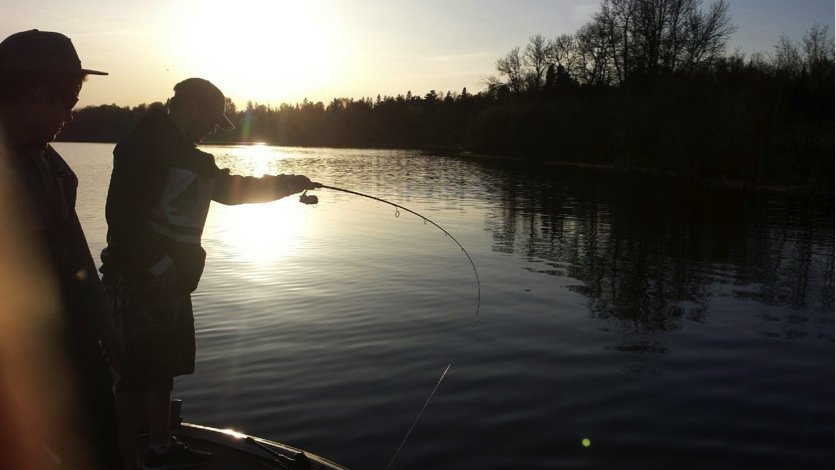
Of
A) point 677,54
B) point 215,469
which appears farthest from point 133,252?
point 677,54

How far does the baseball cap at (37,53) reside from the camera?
2.47m

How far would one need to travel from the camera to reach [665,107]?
5241 cm

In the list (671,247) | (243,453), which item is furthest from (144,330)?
(671,247)

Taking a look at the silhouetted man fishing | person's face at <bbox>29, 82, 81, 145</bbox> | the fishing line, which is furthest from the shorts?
the fishing line

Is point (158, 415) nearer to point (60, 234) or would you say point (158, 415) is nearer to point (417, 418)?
point (60, 234)

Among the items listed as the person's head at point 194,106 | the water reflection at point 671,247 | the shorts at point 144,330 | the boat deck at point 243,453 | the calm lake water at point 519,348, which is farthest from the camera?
the water reflection at point 671,247

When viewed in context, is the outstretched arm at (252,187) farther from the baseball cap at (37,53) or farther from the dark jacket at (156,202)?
the baseball cap at (37,53)

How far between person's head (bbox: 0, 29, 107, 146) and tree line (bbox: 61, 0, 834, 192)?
198 cm

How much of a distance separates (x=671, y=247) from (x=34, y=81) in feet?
61.9

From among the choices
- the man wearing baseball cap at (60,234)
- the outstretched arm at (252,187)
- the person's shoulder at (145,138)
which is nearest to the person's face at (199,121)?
the person's shoulder at (145,138)

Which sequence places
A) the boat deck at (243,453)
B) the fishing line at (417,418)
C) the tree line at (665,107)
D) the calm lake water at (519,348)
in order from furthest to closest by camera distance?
the tree line at (665,107), the calm lake water at (519,348), the fishing line at (417,418), the boat deck at (243,453)

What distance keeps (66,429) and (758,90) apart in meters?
48.3

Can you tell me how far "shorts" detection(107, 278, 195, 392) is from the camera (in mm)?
4195

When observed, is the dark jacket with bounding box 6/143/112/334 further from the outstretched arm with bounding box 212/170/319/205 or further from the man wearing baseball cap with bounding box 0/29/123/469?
the outstretched arm with bounding box 212/170/319/205
